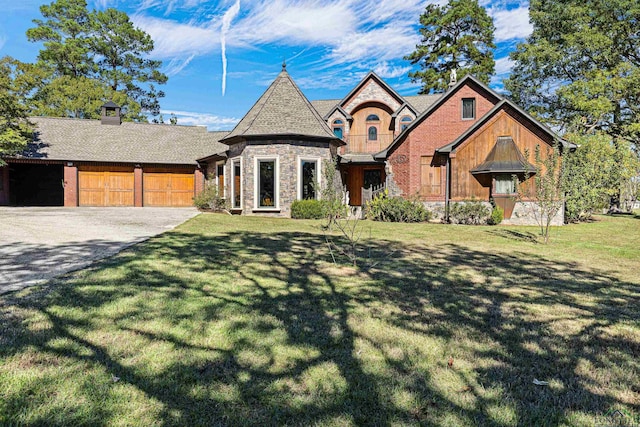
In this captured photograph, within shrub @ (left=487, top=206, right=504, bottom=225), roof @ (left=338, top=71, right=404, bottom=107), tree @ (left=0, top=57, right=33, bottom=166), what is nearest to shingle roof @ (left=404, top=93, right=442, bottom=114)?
roof @ (left=338, top=71, right=404, bottom=107)

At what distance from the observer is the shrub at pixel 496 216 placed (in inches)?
627

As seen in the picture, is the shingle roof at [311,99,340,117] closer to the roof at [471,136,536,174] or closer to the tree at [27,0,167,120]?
the roof at [471,136,536,174]

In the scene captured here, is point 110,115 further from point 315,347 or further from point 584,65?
point 584,65

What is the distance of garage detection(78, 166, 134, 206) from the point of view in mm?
22969

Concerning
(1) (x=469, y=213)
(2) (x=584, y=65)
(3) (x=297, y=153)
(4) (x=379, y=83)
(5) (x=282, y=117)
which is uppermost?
(2) (x=584, y=65)

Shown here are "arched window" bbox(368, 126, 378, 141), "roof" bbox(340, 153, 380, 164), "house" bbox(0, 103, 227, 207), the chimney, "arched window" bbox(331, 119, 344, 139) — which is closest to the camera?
"roof" bbox(340, 153, 380, 164)

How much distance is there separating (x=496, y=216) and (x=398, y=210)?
411 cm

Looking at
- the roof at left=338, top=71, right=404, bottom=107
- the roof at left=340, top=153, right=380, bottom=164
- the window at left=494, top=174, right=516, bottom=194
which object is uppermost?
the roof at left=338, top=71, right=404, bottom=107

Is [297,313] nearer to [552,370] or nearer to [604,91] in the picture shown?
[552,370]

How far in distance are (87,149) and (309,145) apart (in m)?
14.9

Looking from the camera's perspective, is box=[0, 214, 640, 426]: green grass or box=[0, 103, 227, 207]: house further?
box=[0, 103, 227, 207]: house

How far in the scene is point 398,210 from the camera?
1677 cm

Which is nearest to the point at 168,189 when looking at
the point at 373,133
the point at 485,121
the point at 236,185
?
the point at 236,185

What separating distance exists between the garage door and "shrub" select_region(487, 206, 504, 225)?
1808 cm
